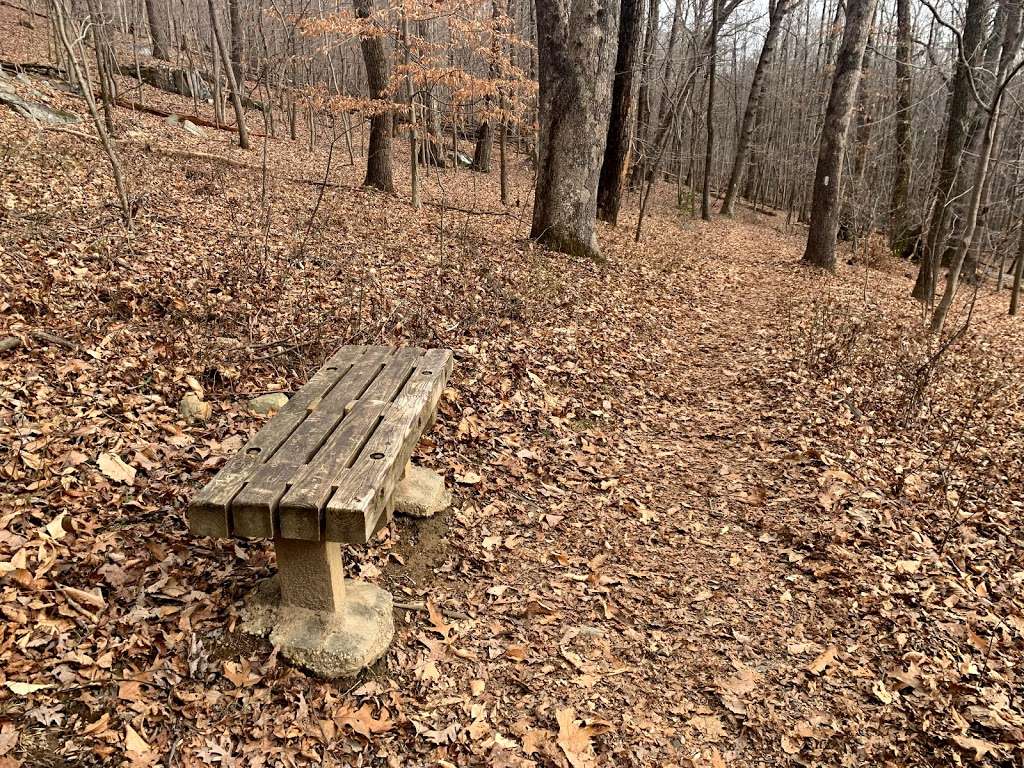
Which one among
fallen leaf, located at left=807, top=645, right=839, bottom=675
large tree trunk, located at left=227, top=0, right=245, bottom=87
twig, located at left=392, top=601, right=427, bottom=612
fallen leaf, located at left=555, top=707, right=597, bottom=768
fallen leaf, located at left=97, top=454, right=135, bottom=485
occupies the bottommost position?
fallen leaf, located at left=807, top=645, right=839, bottom=675

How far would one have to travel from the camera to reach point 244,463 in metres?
2.52

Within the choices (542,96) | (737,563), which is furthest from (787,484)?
(542,96)

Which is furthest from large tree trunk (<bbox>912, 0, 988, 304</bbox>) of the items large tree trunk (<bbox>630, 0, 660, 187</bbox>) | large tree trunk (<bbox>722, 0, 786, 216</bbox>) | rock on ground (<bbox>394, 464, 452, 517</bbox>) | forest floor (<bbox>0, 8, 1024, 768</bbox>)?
rock on ground (<bbox>394, 464, 452, 517</bbox>)

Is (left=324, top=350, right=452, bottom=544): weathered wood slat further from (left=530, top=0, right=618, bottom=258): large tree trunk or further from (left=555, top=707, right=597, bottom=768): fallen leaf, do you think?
(left=530, top=0, right=618, bottom=258): large tree trunk

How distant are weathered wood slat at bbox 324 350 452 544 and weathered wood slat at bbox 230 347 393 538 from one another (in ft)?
0.71

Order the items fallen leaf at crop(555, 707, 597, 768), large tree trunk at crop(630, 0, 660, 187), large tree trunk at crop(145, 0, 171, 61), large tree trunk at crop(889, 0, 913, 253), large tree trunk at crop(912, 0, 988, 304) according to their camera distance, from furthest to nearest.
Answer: large tree trunk at crop(145, 0, 171, 61) < large tree trunk at crop(630, 0, 660, 187) < large tree trunk at crop(889, 0, 913, 253) < large tree trunk at crop(912, 0, 988, 304) < fallen leaf at crop(555, 707, 597, 768)

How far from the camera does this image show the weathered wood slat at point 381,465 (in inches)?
87.8

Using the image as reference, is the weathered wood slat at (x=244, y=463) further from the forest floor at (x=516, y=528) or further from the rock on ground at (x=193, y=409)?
the rock on ground at (x=193, y=409)

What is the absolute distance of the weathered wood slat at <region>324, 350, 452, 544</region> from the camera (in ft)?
7.32

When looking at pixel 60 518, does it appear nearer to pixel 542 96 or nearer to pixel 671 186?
pixel 542 96

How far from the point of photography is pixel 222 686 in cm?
243

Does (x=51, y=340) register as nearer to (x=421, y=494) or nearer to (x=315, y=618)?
(x=421, y=494)

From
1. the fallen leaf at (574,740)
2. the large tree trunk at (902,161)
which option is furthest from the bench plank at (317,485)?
the large tree trunk at (902,161)

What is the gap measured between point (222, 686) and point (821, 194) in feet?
41.4
